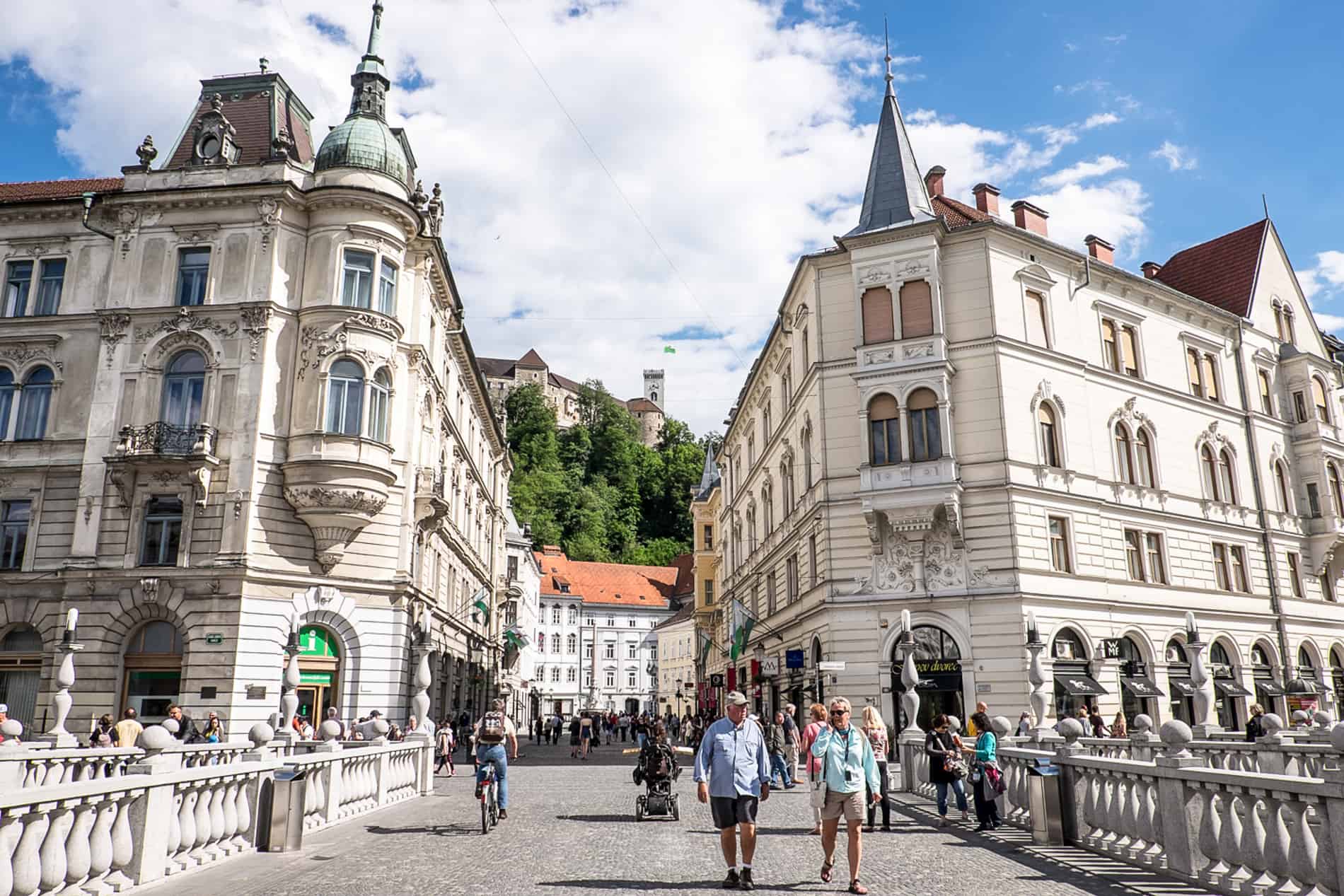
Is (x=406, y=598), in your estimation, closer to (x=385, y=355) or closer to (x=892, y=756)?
(x=385, y=355)

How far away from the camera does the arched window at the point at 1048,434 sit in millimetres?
29625

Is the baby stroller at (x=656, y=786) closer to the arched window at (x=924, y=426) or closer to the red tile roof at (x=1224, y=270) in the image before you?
the arched window at (x=924, y=426)

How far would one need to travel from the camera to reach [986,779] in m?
13.6

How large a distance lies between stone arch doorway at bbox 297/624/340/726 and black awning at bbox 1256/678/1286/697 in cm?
2991

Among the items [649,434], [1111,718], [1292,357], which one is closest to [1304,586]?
[1292,357]

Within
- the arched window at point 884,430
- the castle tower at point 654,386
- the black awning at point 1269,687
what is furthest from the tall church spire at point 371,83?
the castle tower at point 654,386

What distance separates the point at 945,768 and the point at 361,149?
24.2 m

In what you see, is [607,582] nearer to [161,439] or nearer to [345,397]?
[345,397]

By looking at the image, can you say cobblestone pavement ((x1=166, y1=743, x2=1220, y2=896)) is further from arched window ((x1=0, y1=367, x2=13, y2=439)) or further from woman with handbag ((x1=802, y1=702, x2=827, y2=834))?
arched window ((x1=0, y1=367, x2=13, y2=439))

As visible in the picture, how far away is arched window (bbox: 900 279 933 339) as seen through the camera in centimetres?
2958

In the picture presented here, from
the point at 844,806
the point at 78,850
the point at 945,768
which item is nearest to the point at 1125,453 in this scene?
the point at 945,768

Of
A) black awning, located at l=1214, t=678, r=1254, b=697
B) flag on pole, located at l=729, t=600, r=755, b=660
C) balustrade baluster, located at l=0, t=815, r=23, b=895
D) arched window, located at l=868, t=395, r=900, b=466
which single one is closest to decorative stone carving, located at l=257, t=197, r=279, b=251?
arched window, located at l=868, t=395, r=900, b=466

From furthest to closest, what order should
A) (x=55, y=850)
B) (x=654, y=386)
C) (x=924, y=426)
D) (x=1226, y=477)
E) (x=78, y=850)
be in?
(x=654, y=386), (x=1226, y=477), (x=924, y=426), (x=78, y=850), (x=55, y=850)

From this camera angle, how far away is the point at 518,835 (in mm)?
12984
